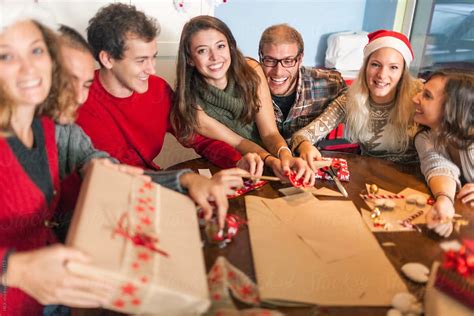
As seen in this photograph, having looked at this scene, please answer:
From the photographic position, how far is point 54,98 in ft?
2.82

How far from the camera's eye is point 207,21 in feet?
4.97

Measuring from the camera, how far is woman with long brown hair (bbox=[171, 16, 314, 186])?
1525 mm

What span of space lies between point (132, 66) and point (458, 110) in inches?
40.1

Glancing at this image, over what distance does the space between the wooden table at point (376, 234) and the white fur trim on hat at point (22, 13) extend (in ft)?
1.82

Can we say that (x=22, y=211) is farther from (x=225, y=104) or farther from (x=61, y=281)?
(x=225, y=104)

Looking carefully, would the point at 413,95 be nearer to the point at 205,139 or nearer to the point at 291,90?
the point at 291,90

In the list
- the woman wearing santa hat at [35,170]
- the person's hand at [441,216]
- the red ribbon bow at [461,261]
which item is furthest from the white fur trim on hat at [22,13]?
the person's hand at [441,216]

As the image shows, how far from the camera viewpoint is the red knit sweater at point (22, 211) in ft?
2.74

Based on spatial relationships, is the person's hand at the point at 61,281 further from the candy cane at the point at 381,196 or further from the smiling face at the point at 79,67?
the candy cane at the point at 381,196

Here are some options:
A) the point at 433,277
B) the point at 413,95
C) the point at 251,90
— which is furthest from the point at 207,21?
the point at 433,277

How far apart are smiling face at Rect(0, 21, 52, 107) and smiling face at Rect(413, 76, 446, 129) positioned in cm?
115

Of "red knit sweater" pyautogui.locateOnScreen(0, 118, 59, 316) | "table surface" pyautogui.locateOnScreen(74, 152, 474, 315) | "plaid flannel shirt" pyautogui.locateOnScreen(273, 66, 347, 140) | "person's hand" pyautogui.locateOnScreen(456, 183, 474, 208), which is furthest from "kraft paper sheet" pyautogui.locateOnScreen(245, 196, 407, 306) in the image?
"plaid flannel shirt" pyautogui.locateOnScreen(273, 66, 347, 140)

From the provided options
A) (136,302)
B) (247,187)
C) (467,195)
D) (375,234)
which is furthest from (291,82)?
(136,302)

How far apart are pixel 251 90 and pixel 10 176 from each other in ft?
3.35
